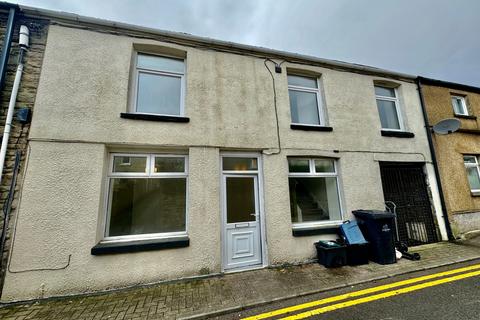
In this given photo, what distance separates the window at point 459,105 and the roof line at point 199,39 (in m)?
2.44

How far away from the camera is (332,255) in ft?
15.1

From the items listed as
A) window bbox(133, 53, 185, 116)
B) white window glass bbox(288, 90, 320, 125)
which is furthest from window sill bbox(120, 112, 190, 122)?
white window glass bbox(288, 90, 320, 125)

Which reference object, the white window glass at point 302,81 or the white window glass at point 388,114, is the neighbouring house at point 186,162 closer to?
the white window glass at point 302,81

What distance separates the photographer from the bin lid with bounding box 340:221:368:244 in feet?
16.0

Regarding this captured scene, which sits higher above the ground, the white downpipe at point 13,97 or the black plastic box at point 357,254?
the white downpipe at point 13,97

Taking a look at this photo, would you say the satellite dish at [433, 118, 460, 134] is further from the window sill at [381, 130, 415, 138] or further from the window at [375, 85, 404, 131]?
the window at [375, 85, 404, 131]

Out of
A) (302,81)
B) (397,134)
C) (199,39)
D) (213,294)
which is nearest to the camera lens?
(213,294)

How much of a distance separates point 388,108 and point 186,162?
284 inches

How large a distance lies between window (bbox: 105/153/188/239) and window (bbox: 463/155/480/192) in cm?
1004

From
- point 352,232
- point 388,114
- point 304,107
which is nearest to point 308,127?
point 304,107

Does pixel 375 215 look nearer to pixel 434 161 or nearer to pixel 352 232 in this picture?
pixel 352 232

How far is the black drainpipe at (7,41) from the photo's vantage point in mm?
4047

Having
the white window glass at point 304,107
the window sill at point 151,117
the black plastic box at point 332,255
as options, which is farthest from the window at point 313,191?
the window sill at point 151,117

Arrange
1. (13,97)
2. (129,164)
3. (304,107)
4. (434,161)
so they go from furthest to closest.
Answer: (434,161)
(304,107)
(129,164)
(13,97)
